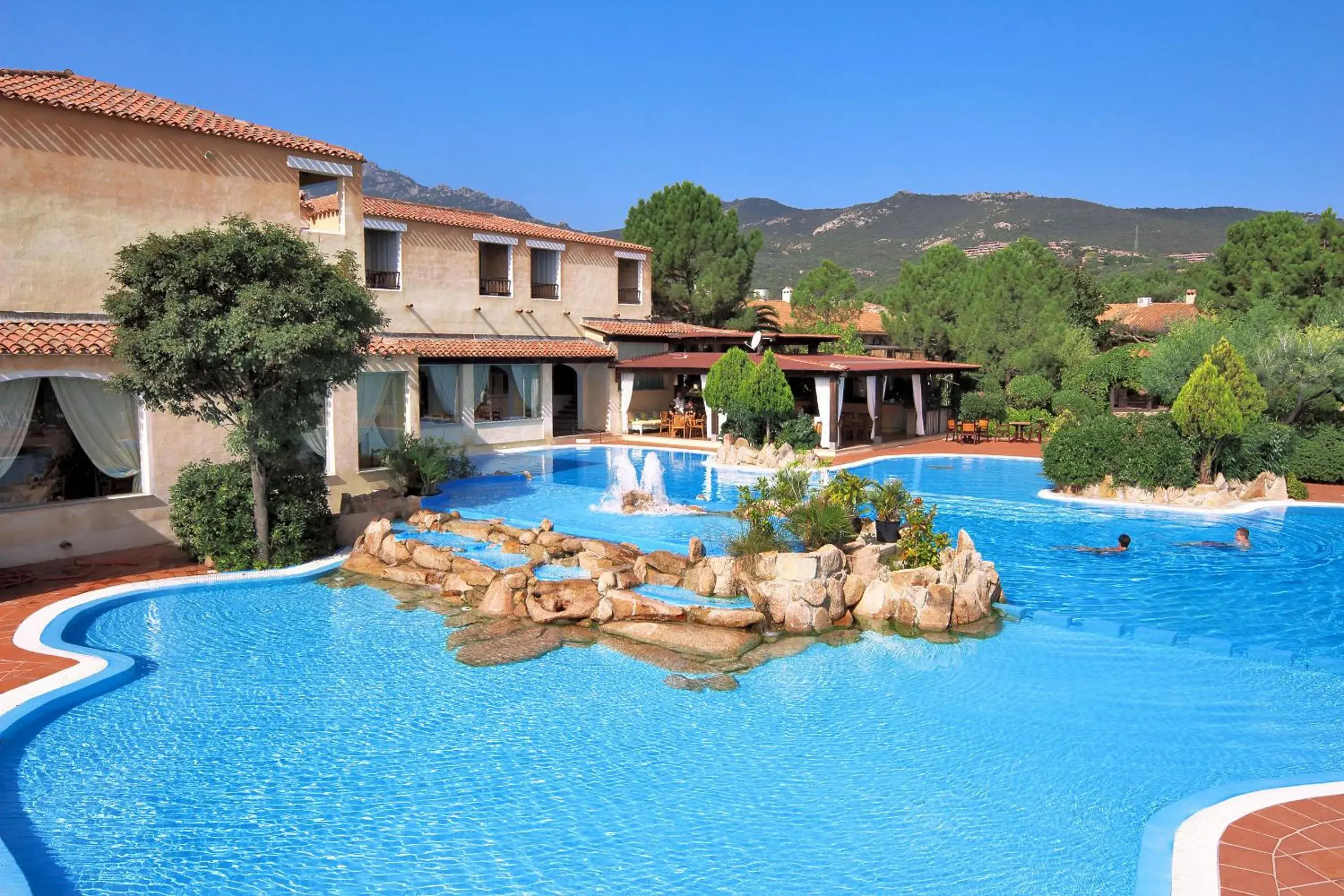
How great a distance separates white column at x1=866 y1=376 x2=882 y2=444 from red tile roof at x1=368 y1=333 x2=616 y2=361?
8.28 metres

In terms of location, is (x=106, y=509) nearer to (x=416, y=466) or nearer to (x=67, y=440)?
(x=67, y=440)

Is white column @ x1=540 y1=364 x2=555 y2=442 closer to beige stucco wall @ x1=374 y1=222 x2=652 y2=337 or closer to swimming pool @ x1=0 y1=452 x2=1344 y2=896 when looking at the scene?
beige stucco wall @ x1=374 y1=222 x2=652 y2=337

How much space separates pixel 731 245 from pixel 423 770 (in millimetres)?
37133

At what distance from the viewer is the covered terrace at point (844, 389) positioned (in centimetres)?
2705

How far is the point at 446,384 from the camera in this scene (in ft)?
86.0

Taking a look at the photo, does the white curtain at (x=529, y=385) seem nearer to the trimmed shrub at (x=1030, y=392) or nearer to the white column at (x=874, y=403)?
the white column at (x=874, y=403)

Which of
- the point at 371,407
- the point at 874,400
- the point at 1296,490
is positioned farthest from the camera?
the point at 874,400

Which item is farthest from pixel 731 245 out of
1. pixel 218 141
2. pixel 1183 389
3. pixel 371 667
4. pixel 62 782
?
pixel 62 782

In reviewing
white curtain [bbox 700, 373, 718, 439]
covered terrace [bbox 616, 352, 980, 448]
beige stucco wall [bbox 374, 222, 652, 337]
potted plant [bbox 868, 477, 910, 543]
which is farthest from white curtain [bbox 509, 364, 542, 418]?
potted plant [bbox 868, 477, 910, 543]

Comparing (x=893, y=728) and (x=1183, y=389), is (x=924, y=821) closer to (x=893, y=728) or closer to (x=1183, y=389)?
(x=893, y=728)

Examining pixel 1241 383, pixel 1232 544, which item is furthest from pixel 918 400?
pixel 1232 544

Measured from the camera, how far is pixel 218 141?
16.2 meters

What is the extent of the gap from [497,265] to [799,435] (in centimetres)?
1069

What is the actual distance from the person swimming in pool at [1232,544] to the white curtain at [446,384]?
60.6ft
